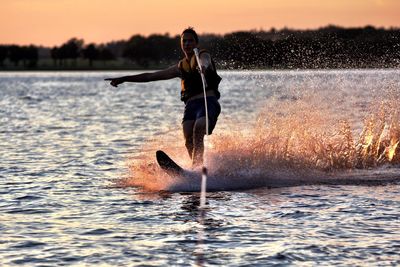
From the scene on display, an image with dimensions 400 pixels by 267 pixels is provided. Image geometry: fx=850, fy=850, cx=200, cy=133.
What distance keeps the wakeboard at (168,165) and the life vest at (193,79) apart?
1.10 meters

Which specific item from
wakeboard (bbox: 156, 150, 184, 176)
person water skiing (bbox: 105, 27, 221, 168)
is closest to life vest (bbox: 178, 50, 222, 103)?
person water skiing (bbox: 105, 27, 221, 168)

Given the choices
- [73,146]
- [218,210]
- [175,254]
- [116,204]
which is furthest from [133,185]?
[73,146]

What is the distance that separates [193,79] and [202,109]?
0.50m

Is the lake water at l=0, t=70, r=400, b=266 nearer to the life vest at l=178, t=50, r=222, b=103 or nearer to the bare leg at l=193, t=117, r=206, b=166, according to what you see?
the bare leg at l=193, t=117, r=206, b=166

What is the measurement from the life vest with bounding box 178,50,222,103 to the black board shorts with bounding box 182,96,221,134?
13cm

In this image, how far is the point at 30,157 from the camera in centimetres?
1972

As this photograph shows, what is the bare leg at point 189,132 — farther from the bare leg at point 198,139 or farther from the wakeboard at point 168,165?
the wakeboard at point 168,165

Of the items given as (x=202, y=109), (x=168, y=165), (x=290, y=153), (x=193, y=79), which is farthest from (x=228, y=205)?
(x=290, y=153)

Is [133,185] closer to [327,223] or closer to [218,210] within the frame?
[218,210]

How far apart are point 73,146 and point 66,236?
13.7 metres

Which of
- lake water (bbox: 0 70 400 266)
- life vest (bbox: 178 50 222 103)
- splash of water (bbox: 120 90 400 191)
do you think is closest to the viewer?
lake water (bbox: 0 70 400 266)

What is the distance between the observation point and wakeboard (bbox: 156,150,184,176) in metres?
12.8

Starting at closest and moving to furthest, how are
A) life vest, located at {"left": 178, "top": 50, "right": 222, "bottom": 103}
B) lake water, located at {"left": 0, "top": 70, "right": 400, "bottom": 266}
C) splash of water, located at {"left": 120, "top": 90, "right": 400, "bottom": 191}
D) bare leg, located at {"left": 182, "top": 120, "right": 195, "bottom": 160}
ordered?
lake water, located at {"left": 0, "top": 70, "right": 400, "bottom": 266} < life vest, located at {"left": 178, "top": 50, "right": 222, "bottom": 103} < bare leg, located at {"left": 182, "top": 120, "right": 195, "bottom": 160} < splash of water, located at {"left": 120, "top": 90, "right": 400, "bottom": 191}

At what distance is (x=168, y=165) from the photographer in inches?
510
